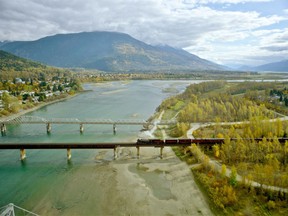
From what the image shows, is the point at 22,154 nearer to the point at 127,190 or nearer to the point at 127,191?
the point at 127,190

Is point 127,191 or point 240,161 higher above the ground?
point 240,161

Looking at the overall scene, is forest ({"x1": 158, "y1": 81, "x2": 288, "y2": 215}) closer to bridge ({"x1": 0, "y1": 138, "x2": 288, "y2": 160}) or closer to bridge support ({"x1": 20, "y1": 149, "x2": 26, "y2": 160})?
bridge ({"x1": 0, "y1": 138, "x2": 288, "y2": 160})

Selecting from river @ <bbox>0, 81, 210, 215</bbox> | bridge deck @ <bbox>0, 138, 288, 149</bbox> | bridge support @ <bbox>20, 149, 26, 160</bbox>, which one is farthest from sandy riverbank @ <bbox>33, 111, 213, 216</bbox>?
bridge support @ <bbox>20, 149, 26, 160</bbox>

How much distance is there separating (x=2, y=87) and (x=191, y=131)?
110873 mm

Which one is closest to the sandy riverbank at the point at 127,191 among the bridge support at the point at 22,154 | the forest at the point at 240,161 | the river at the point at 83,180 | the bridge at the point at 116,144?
the river at the point at 83,180

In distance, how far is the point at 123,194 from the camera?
124ft

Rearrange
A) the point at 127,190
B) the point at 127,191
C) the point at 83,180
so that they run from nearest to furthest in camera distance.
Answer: the point at 127,191, the point at 127,190, the point at 83,180

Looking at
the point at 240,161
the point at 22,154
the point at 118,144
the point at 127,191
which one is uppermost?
the point at 118,144

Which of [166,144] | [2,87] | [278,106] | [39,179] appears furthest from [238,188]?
[2,87]

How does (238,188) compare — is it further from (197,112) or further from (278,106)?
(278,106)

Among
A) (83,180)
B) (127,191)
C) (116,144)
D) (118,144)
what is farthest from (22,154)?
(127,191)

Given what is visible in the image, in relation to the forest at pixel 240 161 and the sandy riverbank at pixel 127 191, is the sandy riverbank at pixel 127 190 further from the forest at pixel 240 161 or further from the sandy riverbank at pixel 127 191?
the forest at pixel 240 161

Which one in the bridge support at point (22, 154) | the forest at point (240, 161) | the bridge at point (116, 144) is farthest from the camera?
the bridge at point (116, 144)

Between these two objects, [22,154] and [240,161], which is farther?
[22,154]
